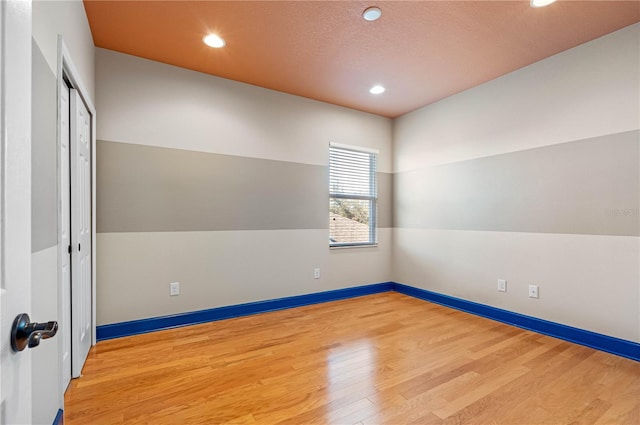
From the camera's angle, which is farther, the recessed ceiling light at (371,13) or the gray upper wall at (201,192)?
the gray upper wall at (201,192)

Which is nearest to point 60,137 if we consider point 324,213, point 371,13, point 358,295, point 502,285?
point 371,13

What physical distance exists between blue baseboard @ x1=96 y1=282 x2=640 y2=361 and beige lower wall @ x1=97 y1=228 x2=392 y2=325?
63mm

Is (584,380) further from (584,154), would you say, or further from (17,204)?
(17,204)

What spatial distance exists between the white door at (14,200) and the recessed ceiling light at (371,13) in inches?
84.4

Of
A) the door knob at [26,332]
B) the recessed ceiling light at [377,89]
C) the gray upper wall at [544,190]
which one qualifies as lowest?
the door knob at [26,332]

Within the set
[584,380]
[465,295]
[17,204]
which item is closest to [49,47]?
[17,204]

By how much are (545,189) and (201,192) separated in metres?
3.47

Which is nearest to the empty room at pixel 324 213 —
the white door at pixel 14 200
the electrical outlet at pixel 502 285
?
the electrical outlet at pixel 502 285

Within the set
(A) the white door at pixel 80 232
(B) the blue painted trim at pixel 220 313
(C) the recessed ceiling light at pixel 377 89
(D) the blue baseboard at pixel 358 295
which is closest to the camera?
(A) the white door at pixel 80 232

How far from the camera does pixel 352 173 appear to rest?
4418 mm

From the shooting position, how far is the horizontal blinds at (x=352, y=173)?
4.23m

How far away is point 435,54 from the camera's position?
9.55 ft

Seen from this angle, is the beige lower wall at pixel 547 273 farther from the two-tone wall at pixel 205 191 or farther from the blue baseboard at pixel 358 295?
the two-tone wall at pixel 205 191

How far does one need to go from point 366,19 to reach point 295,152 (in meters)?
1.79
